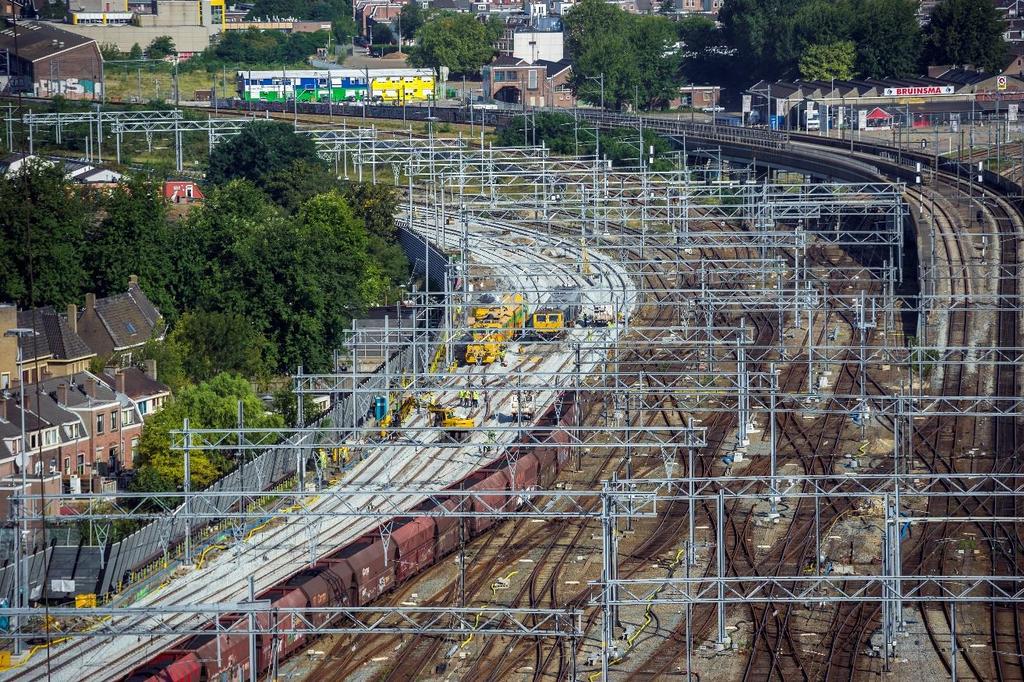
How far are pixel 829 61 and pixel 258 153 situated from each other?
31.1 meters

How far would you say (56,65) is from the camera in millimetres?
74625

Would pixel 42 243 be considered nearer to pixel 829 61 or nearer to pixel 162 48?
pixel 829 61

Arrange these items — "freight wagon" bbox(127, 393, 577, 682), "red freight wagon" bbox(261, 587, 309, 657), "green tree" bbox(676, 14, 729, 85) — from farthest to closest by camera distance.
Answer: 1. "green tree" bbox(676, 14, 729, 85)
2. "red freight wagon" bbox(261, 587, 309, 657)
3. "freight wagon" bbox(127, 393, 577, 682)

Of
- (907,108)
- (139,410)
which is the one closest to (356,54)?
(907,108)

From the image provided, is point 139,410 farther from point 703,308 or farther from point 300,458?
point 703,308

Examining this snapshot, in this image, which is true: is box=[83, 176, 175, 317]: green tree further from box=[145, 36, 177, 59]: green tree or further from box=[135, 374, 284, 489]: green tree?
box=[145, 36, 177, 59]: green tree

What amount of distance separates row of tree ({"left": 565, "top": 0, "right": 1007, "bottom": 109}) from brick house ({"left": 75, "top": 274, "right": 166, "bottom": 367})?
40.0 m

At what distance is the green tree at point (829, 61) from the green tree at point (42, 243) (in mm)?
43306

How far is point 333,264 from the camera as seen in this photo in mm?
37938

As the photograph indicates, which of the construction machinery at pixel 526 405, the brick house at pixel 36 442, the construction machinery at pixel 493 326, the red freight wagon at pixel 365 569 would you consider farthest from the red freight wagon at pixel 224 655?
the construction machinery at pixel 493 326

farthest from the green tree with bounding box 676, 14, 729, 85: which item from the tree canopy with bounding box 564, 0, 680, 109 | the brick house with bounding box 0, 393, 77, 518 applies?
the brick house with bounding box 0, 393, 77, 518

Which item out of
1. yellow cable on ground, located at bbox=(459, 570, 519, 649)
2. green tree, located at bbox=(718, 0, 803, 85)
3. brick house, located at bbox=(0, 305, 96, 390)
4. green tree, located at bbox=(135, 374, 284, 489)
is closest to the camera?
yellow cable on ground, located at bbox=(459, 570, 519, 649)

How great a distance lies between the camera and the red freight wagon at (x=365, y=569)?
21578mm

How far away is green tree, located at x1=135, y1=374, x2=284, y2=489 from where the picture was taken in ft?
87.8
